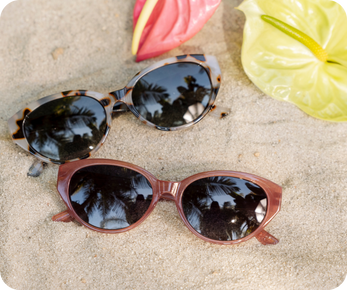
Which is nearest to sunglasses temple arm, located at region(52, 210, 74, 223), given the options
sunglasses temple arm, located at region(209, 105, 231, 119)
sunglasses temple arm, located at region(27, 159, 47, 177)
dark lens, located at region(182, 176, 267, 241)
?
sunglasses temple arm, located at region(27, 159, 47, 177)

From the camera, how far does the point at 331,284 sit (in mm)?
585

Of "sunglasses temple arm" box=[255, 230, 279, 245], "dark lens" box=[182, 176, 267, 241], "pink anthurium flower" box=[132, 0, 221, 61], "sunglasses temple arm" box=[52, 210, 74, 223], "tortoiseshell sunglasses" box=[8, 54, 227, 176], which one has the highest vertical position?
"pink anthurium flower" box=[132, 0, 221, 61]

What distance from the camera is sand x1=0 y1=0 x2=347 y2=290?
594mm

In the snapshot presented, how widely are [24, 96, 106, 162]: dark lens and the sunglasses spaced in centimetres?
5

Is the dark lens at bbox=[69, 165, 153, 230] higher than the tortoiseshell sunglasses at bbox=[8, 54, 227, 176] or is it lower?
lower

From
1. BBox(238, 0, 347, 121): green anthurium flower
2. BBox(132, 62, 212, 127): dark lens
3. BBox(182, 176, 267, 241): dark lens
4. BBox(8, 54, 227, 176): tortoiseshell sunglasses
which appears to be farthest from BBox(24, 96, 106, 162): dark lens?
BBox(238, 0, 347, 121): green anthurium flower

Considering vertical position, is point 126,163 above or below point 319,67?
below

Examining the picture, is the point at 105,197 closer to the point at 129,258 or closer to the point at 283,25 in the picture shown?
the point at 129,258

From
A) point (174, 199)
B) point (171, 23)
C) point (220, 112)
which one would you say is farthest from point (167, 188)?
point (171, 23)

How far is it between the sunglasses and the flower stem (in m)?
0.33

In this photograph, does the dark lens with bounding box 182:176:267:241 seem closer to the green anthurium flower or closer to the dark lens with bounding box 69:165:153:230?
the dark lens with bounding box 69:165:153:230

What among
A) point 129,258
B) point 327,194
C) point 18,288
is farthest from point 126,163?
point 327,194

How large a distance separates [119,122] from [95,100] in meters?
0.08

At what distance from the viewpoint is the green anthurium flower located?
2.14 ft
